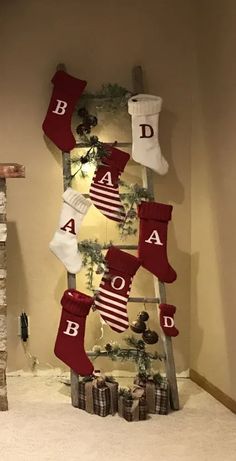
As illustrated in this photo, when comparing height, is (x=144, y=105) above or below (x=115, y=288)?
above

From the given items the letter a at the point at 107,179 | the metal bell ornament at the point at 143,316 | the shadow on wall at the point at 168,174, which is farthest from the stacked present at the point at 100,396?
the shadow on wall at the point at 168,174

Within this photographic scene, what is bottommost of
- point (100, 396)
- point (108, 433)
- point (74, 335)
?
point (108, 433)

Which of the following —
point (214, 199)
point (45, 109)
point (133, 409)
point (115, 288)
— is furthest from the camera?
point (45, 109)

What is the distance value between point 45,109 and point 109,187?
2.07 ft

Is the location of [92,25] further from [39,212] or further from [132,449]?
[132,449]

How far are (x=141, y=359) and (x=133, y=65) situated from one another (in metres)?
1.57

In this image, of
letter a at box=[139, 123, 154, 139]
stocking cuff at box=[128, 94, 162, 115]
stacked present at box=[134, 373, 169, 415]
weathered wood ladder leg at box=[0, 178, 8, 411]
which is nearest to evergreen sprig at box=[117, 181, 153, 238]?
letter a at box=[139, 123, 154, 139]

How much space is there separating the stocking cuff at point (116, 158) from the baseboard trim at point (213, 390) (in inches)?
48.4

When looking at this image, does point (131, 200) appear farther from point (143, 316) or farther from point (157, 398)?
point (157, 398)

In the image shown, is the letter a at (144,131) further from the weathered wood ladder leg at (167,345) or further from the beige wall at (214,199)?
Result: the beige wall at (214,199)

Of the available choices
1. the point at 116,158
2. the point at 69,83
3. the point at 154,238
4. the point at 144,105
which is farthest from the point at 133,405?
the point at 69,83

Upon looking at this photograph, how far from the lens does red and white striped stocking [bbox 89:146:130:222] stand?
10.7ft

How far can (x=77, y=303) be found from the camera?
125 inches

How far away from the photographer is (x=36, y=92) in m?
3.53
